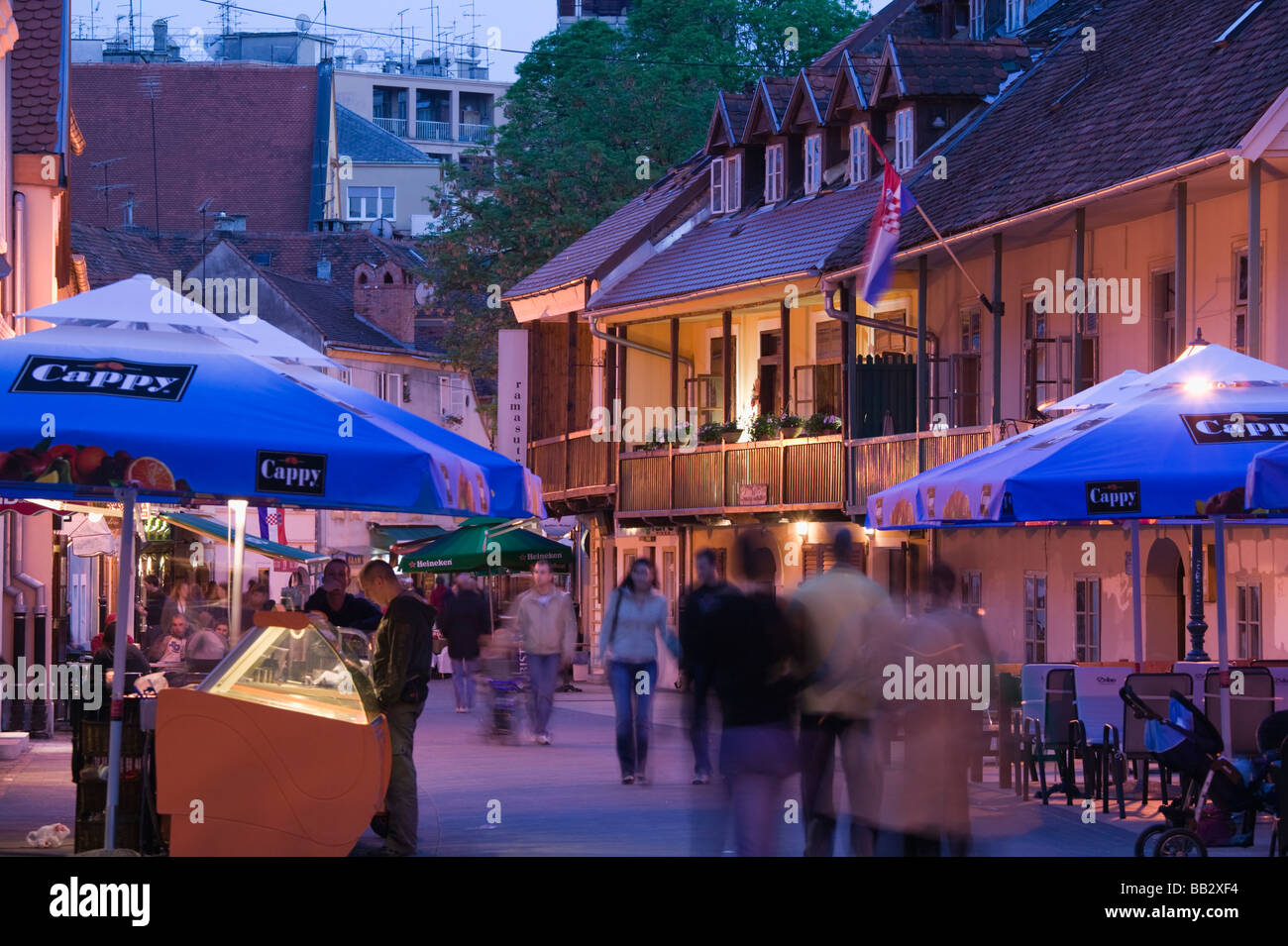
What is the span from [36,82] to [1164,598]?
1504 cm

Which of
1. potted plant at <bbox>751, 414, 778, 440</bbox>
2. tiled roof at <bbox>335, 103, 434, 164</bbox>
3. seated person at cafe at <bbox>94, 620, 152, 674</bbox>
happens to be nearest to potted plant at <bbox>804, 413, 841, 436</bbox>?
potted plant at <bbox>751, 414, 778, 440</bbox>

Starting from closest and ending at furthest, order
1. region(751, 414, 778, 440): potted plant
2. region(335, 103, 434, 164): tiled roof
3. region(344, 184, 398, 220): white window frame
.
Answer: region(751, 414, 778, 440): potted plant
region(335, 103, 434, 164): tiled roof
region(344, 184, 398, 220): white window frame

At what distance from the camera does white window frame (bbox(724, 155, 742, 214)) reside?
41438 millimetres

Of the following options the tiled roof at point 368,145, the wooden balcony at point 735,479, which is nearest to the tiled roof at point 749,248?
the wooden balcony at point 735,479

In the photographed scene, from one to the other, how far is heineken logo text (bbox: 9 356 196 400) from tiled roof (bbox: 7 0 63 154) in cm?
1705

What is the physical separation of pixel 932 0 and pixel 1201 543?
19141 mm

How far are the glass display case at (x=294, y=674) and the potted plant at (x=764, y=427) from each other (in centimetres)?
2280

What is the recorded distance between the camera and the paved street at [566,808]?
47.1ft

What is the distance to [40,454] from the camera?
1085cm

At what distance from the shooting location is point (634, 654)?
19750 mm

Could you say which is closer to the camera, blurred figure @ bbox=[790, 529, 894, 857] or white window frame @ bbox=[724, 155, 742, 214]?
blurred figure @ bbox=[790, 529, 894, 857]

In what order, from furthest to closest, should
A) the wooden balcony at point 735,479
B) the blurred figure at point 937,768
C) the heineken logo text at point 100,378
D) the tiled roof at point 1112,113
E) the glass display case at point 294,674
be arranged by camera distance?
the wooden balcony at point 735,479
the tiled roof at point 1112,113
the glass display case at point 294,674
the heineken logo text at point 100,378
the blurred figure at point 937,768

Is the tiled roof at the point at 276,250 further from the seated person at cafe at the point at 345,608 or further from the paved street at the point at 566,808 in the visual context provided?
the seated person at cafe at the point at 345,608

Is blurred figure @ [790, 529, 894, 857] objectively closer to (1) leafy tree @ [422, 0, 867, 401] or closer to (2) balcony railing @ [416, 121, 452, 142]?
(1) leafy tree @ [422, 0, 867, 401]
